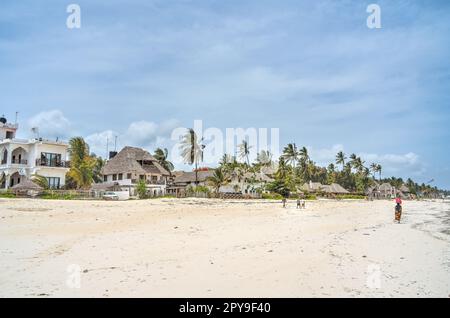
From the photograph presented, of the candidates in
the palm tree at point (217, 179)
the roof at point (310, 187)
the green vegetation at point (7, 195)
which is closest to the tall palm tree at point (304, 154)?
the roof at point (310, 187)

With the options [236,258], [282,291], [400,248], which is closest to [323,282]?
[282,291]

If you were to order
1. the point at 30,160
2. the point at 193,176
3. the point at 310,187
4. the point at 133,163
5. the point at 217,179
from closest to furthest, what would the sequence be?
the point at 30,160, the point at 133,163, the point at 217,179, the point at 193,176, the point at 310,187

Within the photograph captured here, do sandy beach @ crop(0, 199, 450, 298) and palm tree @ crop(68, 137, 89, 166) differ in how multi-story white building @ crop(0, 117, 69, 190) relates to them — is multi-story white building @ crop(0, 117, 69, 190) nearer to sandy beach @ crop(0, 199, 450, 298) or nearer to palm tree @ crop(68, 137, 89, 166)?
palm tree @ crop(68, 137, 89, 166)

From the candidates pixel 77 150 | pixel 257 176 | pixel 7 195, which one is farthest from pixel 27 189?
pixel 257 176

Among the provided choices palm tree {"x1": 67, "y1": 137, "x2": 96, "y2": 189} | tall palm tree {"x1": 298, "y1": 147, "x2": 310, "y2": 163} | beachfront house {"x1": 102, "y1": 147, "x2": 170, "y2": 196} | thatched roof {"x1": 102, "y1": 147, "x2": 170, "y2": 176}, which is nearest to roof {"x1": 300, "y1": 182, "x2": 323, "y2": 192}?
tall palm tree {"x1": 298, "y1": 147, "x2": 310, "y2": 163}

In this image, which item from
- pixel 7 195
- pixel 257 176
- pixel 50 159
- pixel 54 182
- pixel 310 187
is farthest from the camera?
pixel 310 187

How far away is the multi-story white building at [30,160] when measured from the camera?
119 ft

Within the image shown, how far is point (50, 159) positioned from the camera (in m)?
37.7

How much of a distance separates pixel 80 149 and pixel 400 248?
39989 mm

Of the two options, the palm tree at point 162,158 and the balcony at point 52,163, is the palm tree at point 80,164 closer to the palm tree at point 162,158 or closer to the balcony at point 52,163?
the balcony at point 52,163

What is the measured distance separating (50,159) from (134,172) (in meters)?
11.1

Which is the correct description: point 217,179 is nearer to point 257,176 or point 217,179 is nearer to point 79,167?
point 257,176

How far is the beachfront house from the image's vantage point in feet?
151

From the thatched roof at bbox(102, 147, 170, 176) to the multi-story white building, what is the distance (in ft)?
30.5
